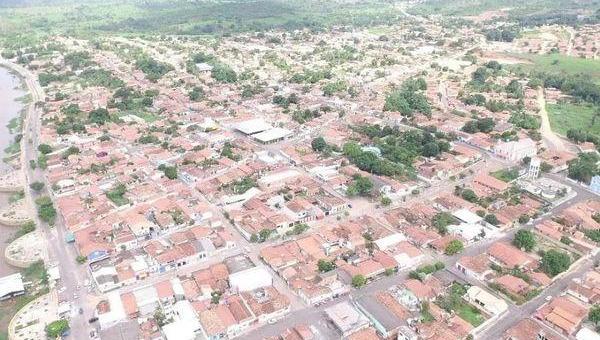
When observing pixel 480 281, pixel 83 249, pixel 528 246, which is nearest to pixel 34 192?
pixel 83 249

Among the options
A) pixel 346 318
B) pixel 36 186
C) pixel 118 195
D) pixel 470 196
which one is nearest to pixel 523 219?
pixel 470 196

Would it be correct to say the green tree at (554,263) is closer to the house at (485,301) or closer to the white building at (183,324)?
the house at (485,301)

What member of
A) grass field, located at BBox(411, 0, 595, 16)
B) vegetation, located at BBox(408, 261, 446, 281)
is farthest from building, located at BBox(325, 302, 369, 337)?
grass field, located at BBox(411, 0, 595, 16)

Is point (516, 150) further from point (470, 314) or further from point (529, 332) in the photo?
point (529, 332)

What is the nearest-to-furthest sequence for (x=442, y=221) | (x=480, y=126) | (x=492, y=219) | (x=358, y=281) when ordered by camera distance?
(x=358, y=281)
(x=442, y=221)
(x=492, y=219)
(x=480, y=126)

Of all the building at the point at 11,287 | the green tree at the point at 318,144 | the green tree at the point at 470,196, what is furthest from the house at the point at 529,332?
the building at the point at 11,287

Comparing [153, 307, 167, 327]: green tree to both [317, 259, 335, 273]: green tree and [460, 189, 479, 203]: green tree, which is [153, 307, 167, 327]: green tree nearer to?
[317, 259, 335, 273]: green tree
